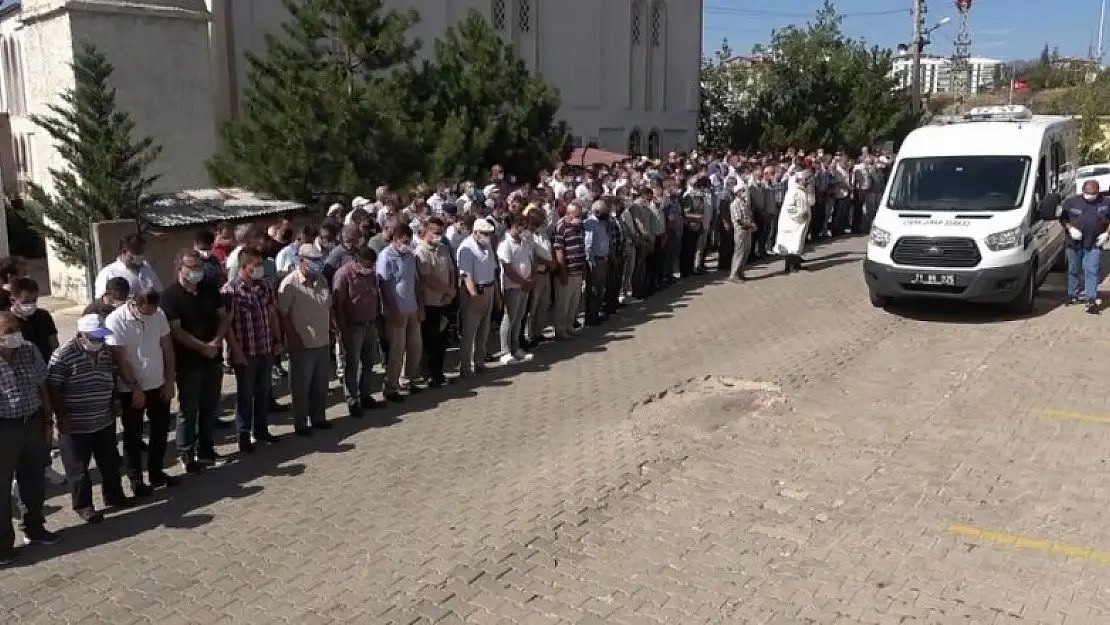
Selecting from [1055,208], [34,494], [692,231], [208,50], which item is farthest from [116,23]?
[1055,208]

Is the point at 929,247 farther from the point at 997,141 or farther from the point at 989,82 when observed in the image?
the point at 989,82

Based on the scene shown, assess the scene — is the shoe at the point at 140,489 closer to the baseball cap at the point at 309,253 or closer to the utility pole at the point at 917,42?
the baseball cap at the point at 309,253

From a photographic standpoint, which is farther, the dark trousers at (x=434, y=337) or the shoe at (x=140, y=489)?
the dark trousers at (x=434, y=337)

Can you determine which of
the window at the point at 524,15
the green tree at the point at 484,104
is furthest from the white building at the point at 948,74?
the green tree at the point at 484,104

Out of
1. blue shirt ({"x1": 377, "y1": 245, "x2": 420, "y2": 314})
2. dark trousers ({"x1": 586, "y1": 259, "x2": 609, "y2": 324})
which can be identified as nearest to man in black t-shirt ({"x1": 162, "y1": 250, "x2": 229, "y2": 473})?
blue shirt ({"x1": 377, "y1": 245, "x2": 420, "y2": 314})

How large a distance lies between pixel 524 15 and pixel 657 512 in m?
25.5

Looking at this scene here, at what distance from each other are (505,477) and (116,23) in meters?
15.5

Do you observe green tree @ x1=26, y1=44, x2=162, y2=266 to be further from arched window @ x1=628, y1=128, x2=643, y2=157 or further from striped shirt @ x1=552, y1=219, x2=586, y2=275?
arched window @ x1=628, y1=128, x2=643, y2=157

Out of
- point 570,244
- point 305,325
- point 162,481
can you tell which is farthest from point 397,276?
point 570,244

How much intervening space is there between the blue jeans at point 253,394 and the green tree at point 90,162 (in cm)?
779

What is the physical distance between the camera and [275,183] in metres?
15.8

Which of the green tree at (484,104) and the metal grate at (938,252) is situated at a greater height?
the green tree at (484,104)

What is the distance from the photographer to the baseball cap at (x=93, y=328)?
254 inches

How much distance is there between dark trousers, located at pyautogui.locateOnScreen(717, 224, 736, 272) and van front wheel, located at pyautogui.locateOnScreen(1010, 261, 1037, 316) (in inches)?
200
